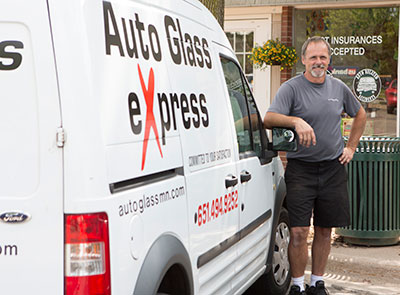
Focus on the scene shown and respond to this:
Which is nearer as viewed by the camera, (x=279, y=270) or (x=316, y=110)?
(x=316, y=110)

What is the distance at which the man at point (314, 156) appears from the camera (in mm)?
4957

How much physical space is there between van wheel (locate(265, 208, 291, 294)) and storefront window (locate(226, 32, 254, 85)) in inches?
217

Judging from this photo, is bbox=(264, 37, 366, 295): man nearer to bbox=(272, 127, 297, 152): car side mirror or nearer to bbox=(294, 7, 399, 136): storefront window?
bbox=(272, 127, 297, 152): car side mirror

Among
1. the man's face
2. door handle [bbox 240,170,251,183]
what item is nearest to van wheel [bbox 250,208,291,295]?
door handle [bbox 240,170,251,183]

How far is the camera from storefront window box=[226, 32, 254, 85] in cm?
1056

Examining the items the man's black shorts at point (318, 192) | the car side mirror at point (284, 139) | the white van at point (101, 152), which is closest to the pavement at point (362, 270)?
the man's black shorts at point (318, 192)

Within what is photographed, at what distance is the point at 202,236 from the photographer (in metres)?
3.43

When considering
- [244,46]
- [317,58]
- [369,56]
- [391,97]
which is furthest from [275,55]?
[317,58]

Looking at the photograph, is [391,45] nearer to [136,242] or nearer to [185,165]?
[185,165]

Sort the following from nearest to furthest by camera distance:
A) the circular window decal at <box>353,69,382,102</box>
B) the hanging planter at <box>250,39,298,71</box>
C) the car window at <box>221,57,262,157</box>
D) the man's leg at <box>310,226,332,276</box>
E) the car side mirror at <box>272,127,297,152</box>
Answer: the car window at <box>221,57,262,157</box> < the car side mirror at <box>272,127,297,152</box> < the man's leg at <box>310,226,332,276</box> < the circular window decal at <box>353,69,382,102</box> < the hanging planter at <box>250,39,298,71</box>

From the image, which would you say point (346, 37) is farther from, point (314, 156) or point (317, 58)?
point (314, 156)

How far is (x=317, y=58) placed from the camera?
4973mm

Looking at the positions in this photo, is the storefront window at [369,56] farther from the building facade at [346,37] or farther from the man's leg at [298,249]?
the man's leg at [298,249]

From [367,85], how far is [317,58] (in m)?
5.16
